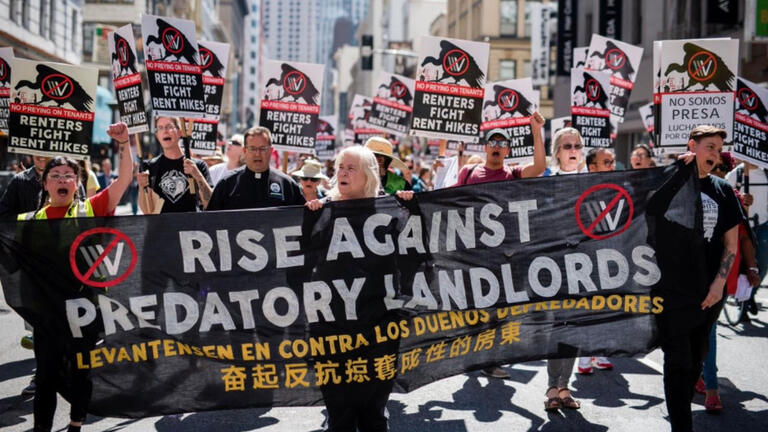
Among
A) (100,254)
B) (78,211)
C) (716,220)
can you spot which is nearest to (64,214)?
(78,211)

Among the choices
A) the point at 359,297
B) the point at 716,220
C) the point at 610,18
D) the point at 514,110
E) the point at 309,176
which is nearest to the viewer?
the point at 359,297

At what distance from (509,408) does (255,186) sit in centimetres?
238

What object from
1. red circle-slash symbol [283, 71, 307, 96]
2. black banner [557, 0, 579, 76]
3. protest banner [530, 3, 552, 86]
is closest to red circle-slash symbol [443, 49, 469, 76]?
red circle-slash symbol [283, 71, 307, 96]

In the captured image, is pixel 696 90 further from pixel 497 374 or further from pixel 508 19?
pixel 508 19

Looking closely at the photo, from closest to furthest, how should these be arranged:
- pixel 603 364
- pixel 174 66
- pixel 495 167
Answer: pixel 495 167 → pixel 603 364 → pixel 174 66

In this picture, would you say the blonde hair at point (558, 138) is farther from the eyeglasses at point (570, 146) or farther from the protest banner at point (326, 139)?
the protest banner at point (326, 139)

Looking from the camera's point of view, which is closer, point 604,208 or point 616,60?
point 604,208

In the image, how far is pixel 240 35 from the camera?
5428 inches

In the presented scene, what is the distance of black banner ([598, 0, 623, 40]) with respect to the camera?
31141mm

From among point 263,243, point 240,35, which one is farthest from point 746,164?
point 240,35

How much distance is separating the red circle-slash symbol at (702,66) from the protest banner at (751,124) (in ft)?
1.24

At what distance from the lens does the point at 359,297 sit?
4.86m

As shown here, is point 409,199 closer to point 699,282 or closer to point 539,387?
point 699,282

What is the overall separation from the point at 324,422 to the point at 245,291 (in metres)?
1.53
